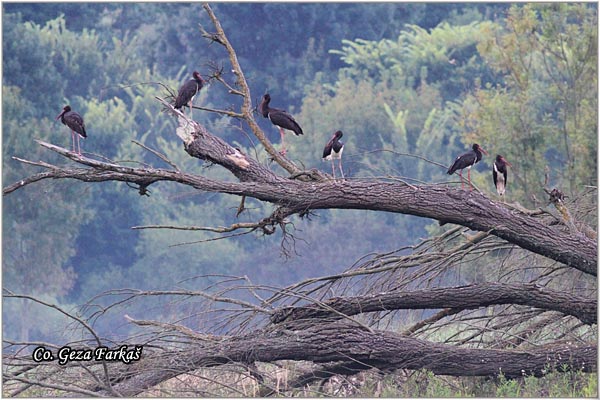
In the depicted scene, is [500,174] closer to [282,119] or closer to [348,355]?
[282,119]

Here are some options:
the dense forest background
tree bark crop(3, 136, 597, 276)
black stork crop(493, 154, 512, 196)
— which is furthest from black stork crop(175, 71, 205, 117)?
the dense forest background

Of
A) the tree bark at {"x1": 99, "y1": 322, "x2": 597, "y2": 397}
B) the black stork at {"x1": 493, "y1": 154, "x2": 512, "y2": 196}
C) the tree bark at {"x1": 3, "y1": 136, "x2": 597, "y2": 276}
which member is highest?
the black stork at {"x1": 493, "y1": 154, "x2": 512, "y2": 196}

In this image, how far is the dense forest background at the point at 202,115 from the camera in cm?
2956

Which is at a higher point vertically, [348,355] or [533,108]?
[533,108]

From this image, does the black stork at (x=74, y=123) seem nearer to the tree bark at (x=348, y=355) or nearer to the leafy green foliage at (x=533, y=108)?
the tree bark at (x=348, y=355)

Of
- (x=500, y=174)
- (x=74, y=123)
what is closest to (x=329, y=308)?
(x=500, y=174)

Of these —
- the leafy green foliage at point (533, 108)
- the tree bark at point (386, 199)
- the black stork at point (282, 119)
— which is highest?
the leafy green foliage at point (533, 108)

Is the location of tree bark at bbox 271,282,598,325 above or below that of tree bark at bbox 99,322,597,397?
above

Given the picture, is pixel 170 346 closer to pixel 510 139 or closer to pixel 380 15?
pixel 510 139

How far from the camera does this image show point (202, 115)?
34.7 meters

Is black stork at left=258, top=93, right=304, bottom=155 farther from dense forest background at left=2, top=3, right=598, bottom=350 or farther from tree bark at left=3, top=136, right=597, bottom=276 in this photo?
dense forest background at left=2, top=3, right=598, bottom=350

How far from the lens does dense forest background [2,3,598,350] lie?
97.0 feet

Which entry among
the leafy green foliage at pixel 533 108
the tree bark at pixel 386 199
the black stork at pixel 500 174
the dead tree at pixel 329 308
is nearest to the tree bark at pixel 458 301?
the dead tree at pixel 329 308

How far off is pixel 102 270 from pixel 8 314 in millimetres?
2965
